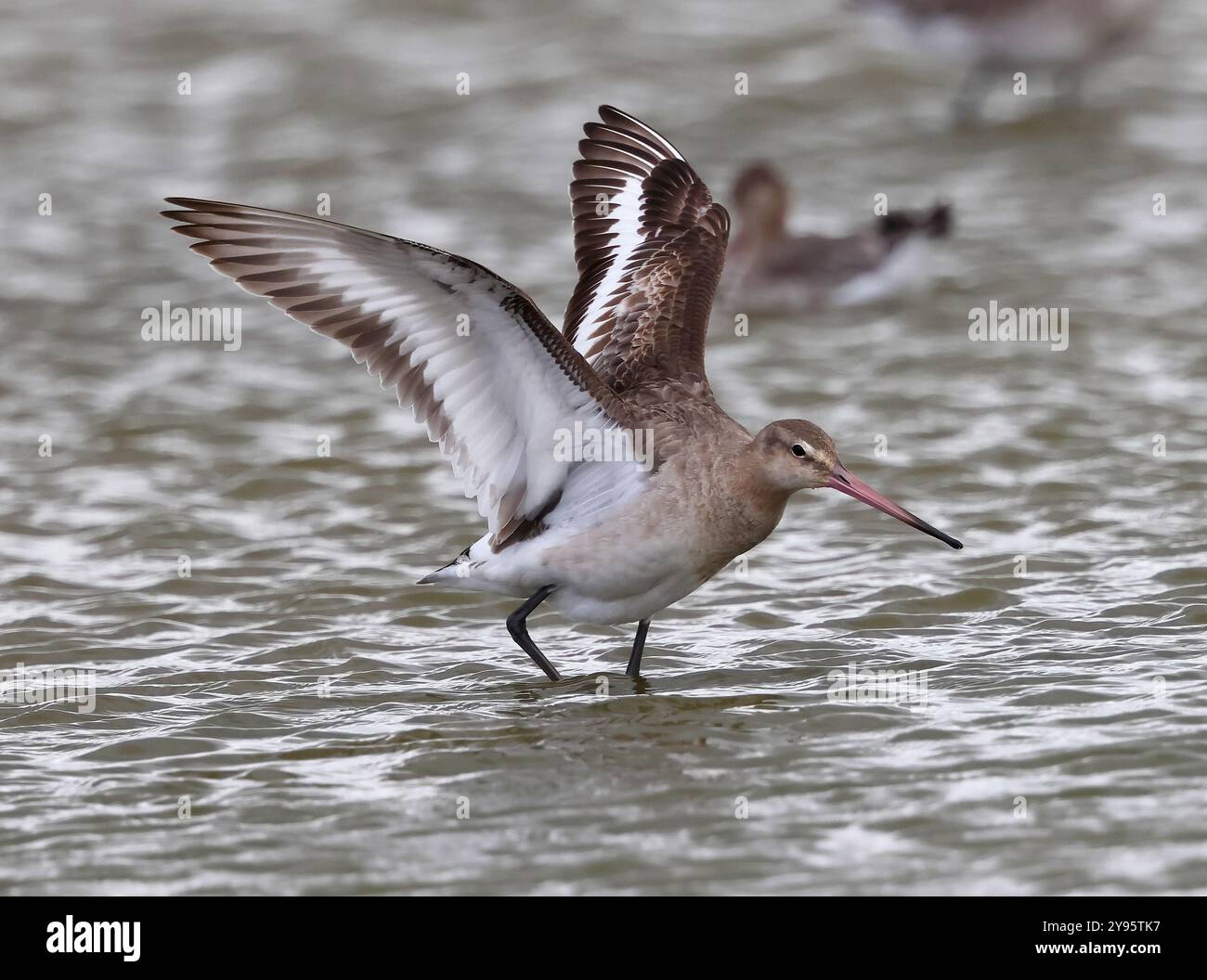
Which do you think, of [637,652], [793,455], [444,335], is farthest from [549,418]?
[637,652]

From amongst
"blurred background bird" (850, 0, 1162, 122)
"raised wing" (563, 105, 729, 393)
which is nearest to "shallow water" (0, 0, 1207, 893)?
"blurred background bird" (850, 0, 1162, 122)

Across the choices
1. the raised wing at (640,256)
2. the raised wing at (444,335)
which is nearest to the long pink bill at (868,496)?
the raised wing at (640,256)

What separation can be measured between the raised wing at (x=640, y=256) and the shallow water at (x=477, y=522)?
3.63 feet

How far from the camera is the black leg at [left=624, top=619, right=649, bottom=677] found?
22.0ft

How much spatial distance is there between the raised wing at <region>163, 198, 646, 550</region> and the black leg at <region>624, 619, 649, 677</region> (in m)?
0.55

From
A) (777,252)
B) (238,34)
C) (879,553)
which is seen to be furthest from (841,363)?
(238,34)

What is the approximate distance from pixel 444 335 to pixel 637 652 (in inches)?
53.6

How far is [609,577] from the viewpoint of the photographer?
21.0ft

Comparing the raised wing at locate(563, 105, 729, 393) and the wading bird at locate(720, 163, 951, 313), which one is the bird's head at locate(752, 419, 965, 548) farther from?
the wading bird at locate(720, 163, 951, 313)

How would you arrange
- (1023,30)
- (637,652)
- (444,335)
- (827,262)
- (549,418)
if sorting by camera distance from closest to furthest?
(444,335), (549,418), (637,652), (827,262), (1023,30)

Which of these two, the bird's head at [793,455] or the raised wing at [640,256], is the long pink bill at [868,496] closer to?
the bird's head at [793,455]

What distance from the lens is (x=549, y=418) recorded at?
630 cm

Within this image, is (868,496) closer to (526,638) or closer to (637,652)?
(637,652)
